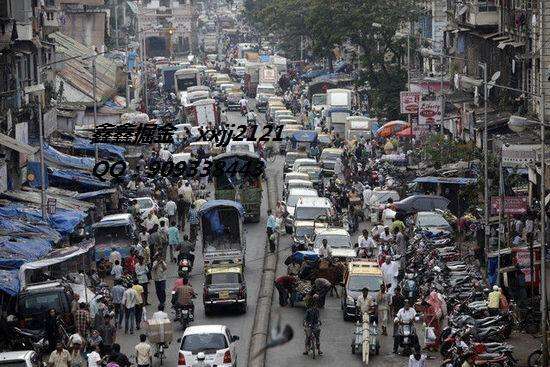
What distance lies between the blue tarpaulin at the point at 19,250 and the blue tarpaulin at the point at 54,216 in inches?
124

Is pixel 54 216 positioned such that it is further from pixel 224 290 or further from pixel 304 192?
pixel 304 192

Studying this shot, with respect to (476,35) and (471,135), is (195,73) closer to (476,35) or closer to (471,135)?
(476,35)

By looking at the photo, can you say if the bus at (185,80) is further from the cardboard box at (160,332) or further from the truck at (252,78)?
the cardboard box at (160,332)

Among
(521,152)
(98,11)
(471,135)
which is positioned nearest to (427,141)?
(471,135)

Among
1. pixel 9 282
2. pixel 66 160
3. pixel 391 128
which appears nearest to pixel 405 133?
pixel 391 128

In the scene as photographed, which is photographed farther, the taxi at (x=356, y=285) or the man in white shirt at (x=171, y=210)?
the man in white shirt at (x=171, y=210)

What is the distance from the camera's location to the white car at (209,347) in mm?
32000

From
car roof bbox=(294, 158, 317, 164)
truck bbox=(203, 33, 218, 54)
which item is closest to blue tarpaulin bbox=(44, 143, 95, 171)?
car roof bbox=(294, 158, 317, 164)

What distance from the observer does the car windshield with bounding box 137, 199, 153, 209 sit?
5528 centimetres

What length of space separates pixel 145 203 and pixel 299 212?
22.0ft

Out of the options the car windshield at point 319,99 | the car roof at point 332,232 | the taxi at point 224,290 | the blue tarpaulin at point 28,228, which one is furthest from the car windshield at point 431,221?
the car windshield at point 319,99

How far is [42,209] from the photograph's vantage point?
1866 inches

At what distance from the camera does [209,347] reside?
105ft

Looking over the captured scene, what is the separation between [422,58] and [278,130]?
1988 centimetres
